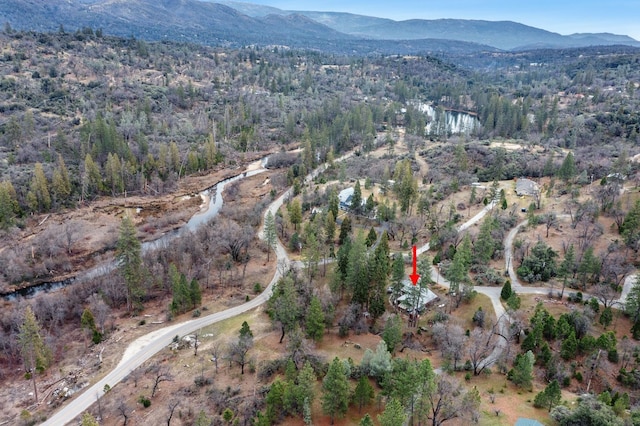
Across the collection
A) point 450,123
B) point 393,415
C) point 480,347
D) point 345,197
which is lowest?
point 480,347

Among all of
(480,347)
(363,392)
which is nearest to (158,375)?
(363,392)

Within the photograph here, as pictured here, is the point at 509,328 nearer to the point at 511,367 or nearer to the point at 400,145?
the point at 511,367

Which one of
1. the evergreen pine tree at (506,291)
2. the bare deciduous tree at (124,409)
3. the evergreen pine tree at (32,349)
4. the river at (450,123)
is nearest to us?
the bare deciduous tree at (124,409)

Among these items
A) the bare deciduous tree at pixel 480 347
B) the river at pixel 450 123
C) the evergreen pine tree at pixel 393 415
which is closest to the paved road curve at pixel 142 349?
the evergreen pine tree at pixel 393 415

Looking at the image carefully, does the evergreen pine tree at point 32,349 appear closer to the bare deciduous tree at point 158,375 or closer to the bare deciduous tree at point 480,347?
the bare deciduous tree at point 158,375

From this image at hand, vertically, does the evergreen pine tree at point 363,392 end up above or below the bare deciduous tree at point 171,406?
above

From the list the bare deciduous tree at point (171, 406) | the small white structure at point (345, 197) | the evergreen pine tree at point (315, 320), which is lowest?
the bare deciduous tree at point (171, 406)

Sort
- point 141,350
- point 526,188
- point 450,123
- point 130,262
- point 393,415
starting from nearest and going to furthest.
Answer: point 393,415, point 141,350, point 130,262, point 526,188, point 450,123

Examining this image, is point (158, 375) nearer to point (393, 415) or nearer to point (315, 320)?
point (315, 320)

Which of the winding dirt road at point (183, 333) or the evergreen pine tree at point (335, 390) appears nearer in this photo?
the evergreen pine tree at point (335, 390)

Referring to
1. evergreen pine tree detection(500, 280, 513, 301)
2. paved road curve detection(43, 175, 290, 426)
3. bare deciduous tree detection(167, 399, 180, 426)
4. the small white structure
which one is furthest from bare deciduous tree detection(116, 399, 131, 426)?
the small white structure

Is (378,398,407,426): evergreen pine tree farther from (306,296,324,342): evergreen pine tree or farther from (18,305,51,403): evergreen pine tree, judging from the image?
(18,305,51,403): evergreen pine tree
